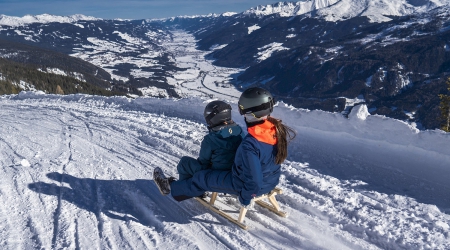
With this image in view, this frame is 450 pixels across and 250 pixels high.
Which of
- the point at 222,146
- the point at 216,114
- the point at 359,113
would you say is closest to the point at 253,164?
the point at 222,146

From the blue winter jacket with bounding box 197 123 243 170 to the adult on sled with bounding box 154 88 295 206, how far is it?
21 cm

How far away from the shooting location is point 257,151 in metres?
4.48

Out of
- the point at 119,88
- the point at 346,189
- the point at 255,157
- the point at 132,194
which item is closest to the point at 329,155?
the point at 346,189

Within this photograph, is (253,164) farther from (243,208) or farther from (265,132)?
(243,208)

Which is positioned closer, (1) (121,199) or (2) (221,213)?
(2) (221,213)

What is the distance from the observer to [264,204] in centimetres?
550

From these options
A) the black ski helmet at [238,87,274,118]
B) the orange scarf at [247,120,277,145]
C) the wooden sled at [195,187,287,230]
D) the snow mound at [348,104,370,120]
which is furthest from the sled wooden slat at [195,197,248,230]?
the snow mound at [348,104,370,120]

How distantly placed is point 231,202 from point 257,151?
164 centimetres

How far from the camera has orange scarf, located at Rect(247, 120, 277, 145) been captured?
4.52 m

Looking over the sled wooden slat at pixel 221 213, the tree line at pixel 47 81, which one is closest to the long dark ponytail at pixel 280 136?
the sled wooden slat at pixel 221 213

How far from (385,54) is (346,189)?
208 meters

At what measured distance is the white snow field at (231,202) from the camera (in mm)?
4676

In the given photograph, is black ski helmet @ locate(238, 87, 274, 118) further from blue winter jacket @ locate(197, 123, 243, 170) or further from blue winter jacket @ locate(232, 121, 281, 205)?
blue winter jacket @ locate(197, 123, 243, 170)

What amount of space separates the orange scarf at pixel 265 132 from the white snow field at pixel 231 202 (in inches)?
55.3
